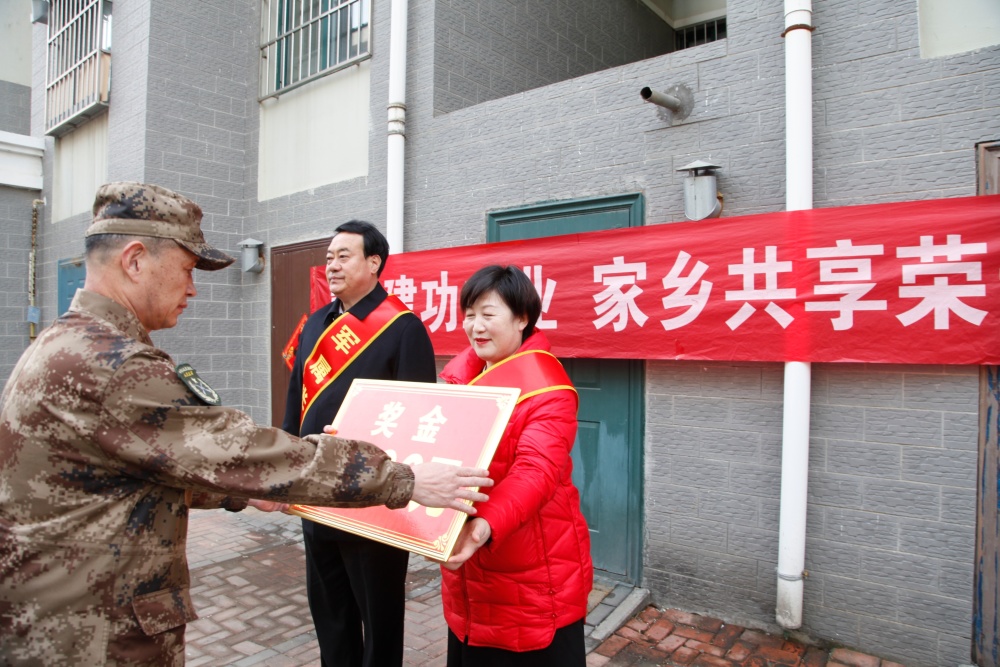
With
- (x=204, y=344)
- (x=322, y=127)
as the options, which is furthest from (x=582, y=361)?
(x=204, y=344)

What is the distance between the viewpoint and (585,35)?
6.34 meters

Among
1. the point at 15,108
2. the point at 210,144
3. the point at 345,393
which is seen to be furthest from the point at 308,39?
the point at 15,108

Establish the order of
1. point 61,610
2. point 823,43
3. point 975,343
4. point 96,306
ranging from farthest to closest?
point 823,43
point 975,343
point 96,306
point 61,610

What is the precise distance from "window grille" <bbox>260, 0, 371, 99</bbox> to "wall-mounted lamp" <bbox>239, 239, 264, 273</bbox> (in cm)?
149

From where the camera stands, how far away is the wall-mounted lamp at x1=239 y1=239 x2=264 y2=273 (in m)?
6.32

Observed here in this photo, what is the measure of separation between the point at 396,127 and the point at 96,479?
13.3 feet

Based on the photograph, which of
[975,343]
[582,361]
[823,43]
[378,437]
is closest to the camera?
[378,437]

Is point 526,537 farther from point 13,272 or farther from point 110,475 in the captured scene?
point 13,272

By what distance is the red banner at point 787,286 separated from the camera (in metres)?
2.80

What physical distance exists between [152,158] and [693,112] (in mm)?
4949

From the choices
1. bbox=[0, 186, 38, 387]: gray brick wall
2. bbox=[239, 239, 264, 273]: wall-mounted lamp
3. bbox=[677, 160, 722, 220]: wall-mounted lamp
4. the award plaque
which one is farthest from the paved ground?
bbox=[0, 186, 38, 387]: gray brick wall

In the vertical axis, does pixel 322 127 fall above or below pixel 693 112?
above

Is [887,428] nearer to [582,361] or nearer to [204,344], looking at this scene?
[582,361]

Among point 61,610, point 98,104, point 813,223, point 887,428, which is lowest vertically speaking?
point 61,610
